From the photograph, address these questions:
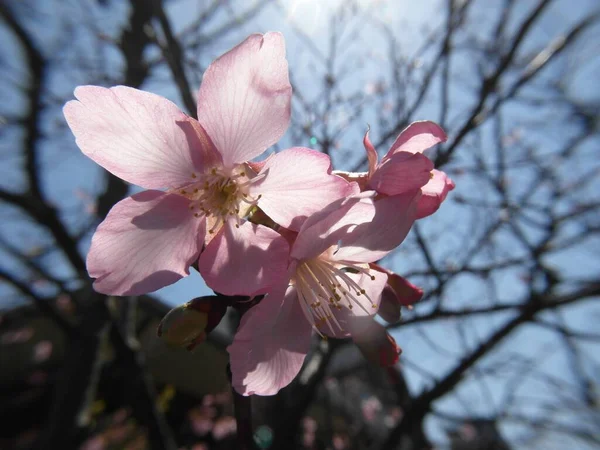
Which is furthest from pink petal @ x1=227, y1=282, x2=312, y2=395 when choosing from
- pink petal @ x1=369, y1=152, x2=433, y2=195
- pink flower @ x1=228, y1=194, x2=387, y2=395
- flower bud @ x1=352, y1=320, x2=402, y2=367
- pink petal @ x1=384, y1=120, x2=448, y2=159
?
pink petal @ x1=384, y1=120, x2=448, y2=159

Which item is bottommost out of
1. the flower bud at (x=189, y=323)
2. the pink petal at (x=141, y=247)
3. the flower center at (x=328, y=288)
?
the flower bud at (x=189, y=323)

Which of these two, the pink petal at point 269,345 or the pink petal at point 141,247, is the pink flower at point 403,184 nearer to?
the pink petal at point 269,345

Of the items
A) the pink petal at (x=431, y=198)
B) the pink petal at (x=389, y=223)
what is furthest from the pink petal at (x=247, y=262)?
the pink petal at (x=431, y=198)

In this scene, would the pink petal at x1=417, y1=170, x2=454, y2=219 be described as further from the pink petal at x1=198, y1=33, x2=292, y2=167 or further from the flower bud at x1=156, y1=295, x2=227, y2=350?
the flower bud at x1=156, y1=295, x2=227, y2=350

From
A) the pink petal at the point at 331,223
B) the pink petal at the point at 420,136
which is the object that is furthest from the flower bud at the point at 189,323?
the pink petal at the point at 420,136

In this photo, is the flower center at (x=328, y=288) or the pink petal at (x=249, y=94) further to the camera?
the flower center at (x=328, y=288)

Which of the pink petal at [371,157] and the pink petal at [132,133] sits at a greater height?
the pink petal at [371,157]

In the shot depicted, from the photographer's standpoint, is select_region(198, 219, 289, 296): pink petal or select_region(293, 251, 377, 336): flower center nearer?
select_region(198, 219, 289, 296): pink petal

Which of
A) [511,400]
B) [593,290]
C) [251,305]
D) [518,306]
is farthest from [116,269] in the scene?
[511,400]
